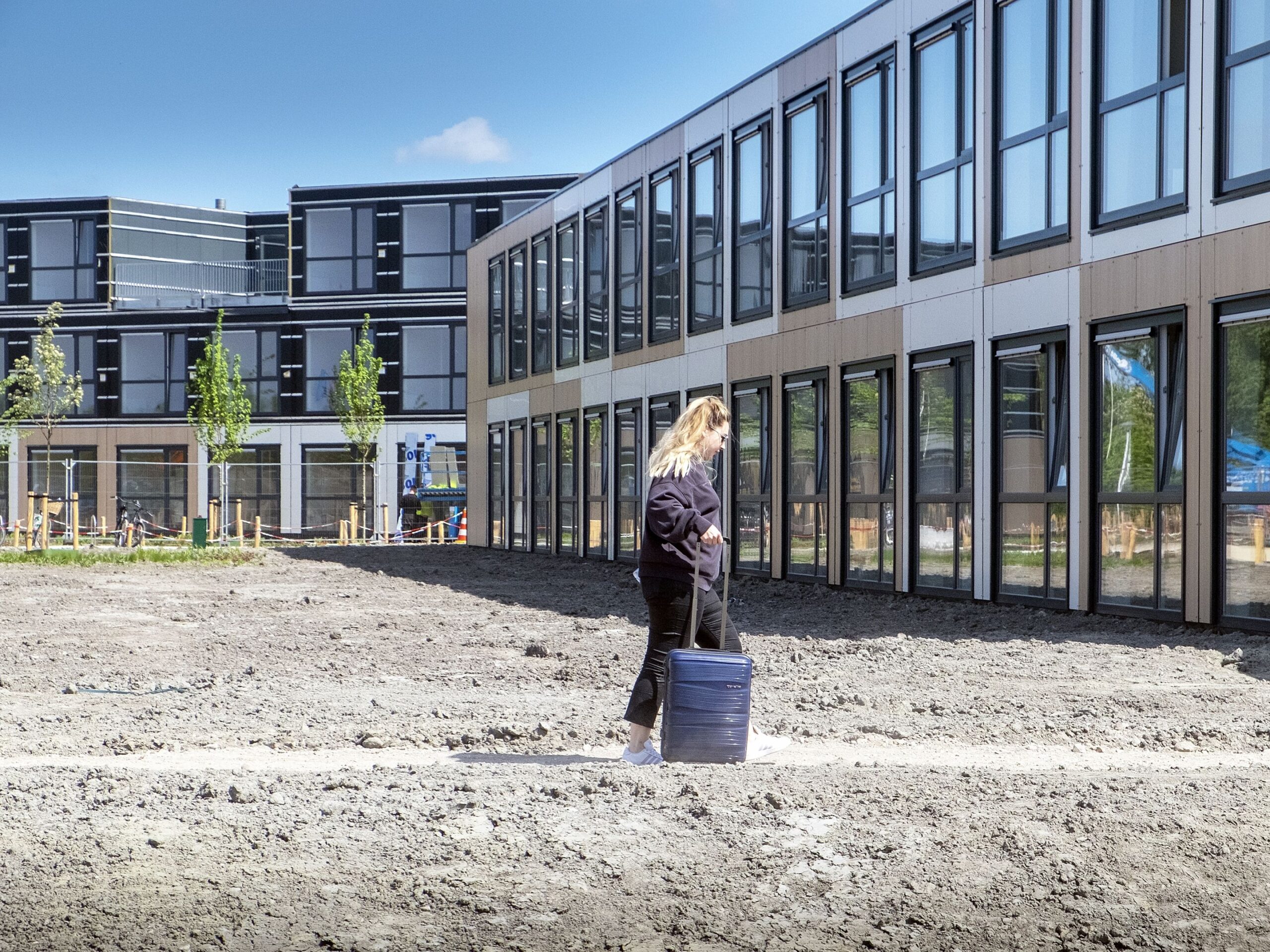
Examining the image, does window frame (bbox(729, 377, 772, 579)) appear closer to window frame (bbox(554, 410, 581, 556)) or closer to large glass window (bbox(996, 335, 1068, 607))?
large glass window (bbox(996, 335, 1068, 607))

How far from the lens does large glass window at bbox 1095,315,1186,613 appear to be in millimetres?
13766

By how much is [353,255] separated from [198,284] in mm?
6864

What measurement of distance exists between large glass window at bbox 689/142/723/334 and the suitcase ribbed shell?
1607 cm

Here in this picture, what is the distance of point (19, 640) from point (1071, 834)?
10457mm

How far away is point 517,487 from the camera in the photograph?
3388cm

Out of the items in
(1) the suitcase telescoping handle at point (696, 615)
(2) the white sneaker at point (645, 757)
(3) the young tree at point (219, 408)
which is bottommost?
(2) the white sneaker at point (645, 757)

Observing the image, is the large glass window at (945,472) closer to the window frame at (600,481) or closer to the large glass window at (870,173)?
the large glass window at (870,173)

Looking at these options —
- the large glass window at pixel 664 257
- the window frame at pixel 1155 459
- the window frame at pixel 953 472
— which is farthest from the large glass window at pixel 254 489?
the window frame at pixel 1155 459

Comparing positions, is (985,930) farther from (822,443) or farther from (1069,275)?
(822,443)

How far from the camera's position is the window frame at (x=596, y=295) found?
28.1m

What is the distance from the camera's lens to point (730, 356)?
74.2 feet

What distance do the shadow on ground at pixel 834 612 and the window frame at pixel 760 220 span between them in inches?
146

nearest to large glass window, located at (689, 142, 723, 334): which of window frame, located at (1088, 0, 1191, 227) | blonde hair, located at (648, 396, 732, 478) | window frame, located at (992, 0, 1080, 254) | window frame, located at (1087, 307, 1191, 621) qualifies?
window frame, located at (992, 0, 1080, 254)

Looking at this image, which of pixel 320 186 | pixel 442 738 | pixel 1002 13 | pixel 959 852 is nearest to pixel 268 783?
pixel 442 738
